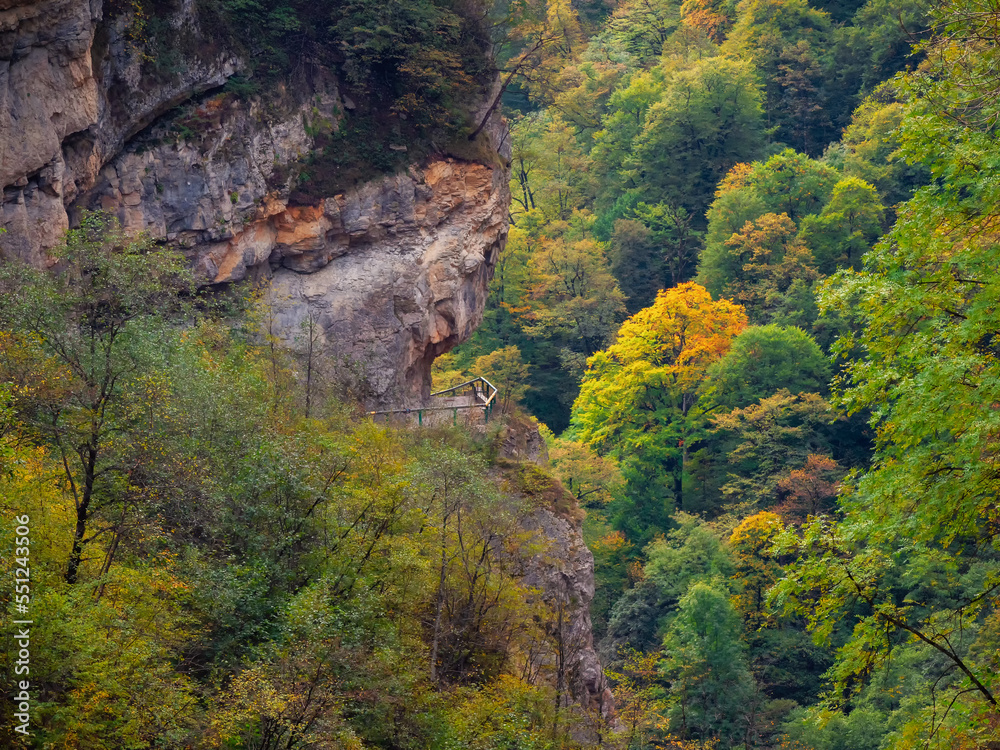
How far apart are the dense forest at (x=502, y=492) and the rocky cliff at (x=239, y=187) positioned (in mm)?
831

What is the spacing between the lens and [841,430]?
41.6 m

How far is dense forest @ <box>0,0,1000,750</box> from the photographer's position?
10227 millimetres

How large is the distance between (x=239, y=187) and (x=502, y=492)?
30.2 ft

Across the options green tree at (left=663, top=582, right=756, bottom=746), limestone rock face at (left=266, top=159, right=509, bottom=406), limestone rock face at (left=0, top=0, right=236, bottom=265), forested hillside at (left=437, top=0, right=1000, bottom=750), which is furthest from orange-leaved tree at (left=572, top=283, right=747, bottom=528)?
limestone rock face at (left=0, top=0, right=236, bottom=265)

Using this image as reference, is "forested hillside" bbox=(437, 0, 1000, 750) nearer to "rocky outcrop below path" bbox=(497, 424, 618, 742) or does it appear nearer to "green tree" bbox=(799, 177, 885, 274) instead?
"green tree" bbox=(799, 177, 885, 274)

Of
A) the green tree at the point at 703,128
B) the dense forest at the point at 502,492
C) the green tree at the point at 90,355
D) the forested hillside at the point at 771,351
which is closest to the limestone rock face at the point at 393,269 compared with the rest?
the dense forest at the point at 502,492

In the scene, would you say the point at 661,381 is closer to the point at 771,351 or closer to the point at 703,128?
the point at 771,351

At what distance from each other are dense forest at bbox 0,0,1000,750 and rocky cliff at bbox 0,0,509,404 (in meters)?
0.83

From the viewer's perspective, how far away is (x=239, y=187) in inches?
901

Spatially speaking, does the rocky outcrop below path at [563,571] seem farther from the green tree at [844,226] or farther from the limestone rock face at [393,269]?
the green tree at [844,226]

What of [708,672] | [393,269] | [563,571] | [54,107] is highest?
[54,107]

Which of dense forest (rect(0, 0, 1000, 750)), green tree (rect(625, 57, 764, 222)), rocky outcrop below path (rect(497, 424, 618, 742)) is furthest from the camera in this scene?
green tree (rect(625, 57, 764, 222))

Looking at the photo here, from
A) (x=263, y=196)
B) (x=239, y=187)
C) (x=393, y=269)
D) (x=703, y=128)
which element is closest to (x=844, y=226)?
(x=703, y=128)

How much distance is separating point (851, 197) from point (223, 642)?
4121 cm
